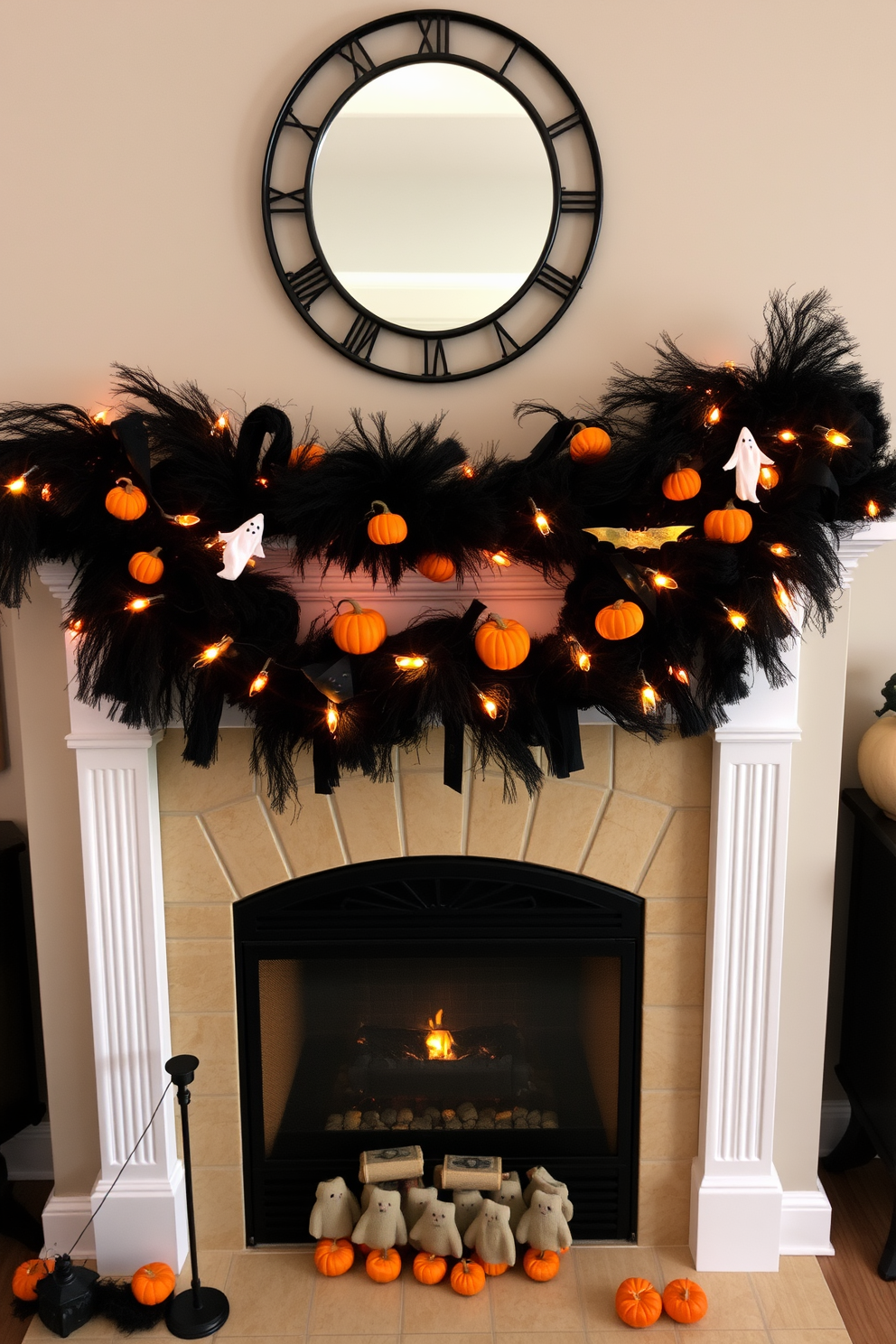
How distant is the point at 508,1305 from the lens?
201 centimetres

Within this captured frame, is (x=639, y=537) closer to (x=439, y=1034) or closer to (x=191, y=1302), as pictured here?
(x=439, y=1034)

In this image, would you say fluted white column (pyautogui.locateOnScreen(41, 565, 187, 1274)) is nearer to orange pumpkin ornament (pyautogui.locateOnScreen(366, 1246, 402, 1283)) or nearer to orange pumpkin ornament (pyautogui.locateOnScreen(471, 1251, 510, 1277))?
orange pumpkin ornament (pyautogui.locateOnScreen(366, 1246, 402, 1283))

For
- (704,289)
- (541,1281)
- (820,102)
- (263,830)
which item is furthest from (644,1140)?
(820,102)

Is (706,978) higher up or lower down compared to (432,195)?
lower down

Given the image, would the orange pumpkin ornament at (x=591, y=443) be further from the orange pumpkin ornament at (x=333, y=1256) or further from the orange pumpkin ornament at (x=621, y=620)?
the orange pumpkin ornament at (x=333, y=1256)

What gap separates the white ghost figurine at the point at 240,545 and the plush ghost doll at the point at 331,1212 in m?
1.29

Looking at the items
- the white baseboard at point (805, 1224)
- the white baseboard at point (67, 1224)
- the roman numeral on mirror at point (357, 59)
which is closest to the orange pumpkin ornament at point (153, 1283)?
the white baseboard at point (67, 1224)

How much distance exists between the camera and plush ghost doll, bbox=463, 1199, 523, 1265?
204cm

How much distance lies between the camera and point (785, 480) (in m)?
1.77

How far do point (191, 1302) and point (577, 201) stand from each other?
7.26 feet

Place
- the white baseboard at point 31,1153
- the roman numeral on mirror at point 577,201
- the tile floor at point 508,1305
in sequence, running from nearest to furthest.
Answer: the roman numeral on mirror at point 577,201, the tile floor at point 508,1305, the white baseboard at point 31,1153

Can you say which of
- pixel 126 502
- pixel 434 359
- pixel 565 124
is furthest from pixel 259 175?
pixel 126 502

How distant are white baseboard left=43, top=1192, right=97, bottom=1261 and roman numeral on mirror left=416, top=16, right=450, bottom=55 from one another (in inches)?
92.9

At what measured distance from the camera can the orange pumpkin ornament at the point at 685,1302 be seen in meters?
1.96
